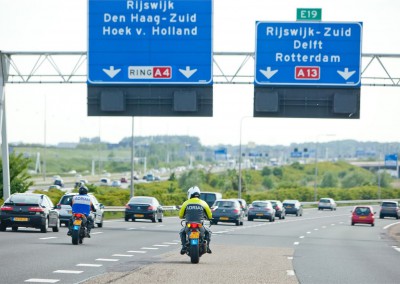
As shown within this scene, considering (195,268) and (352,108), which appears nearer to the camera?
(195,268)

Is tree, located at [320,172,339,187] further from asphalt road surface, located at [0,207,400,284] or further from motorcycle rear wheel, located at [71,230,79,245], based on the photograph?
motorcycle rear wheel, located at [71,230,79,245]

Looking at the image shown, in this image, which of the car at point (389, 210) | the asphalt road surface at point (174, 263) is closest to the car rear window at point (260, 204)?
the car at point (389, 210)

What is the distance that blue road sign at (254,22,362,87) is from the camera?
3706 cm

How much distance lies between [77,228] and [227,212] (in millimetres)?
24545

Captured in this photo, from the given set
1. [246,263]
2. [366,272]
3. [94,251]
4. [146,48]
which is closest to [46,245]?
[94,251]

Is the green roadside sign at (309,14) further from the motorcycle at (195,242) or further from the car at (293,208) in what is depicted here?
the car at (293,208)

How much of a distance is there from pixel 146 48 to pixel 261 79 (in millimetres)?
4781

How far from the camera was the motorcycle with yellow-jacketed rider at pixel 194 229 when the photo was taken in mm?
20219

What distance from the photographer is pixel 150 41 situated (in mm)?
36781

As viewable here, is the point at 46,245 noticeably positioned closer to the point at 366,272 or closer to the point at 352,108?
the point at 366,272

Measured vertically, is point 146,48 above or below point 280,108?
above

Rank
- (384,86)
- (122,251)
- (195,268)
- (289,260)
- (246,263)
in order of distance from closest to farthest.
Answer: (195,268), (246,263), (289,260), (122,251), (384,86)

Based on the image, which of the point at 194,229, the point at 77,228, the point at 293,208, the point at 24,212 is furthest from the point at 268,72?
the point at 293,208

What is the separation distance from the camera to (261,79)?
123ft
